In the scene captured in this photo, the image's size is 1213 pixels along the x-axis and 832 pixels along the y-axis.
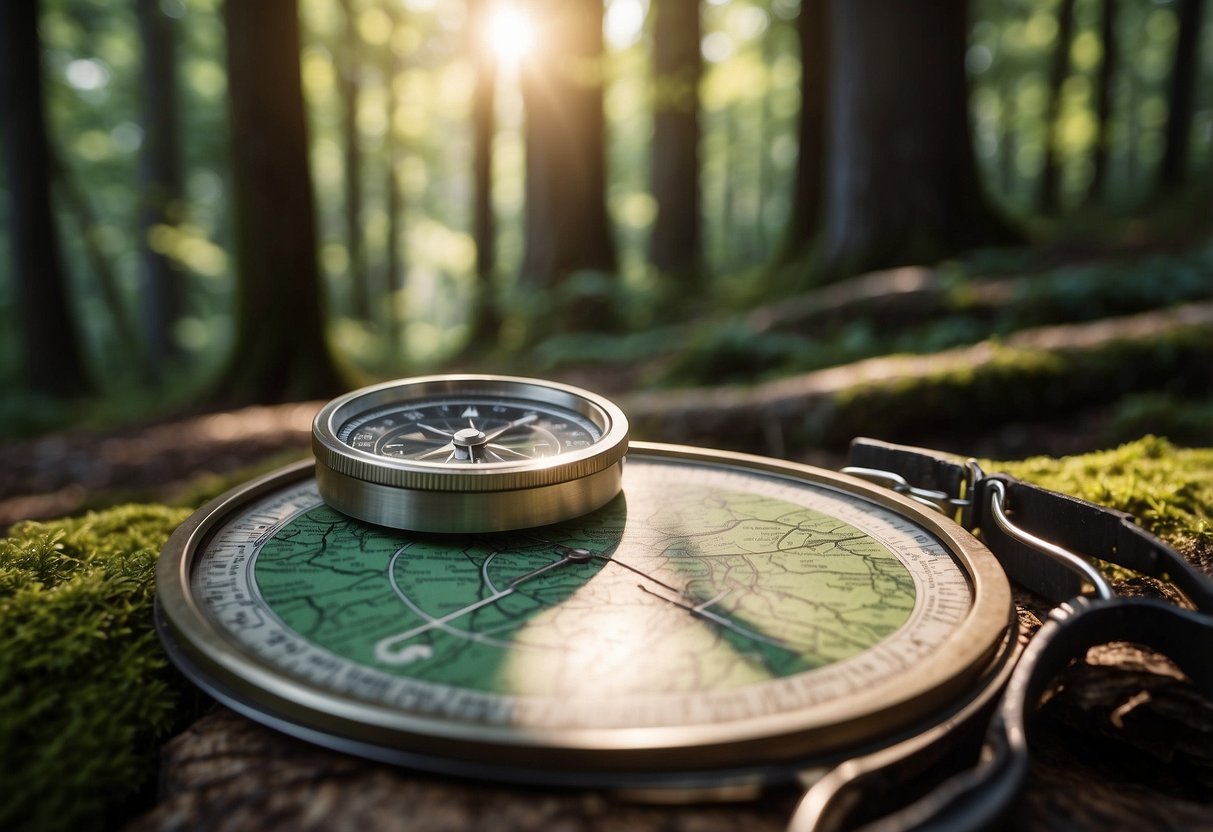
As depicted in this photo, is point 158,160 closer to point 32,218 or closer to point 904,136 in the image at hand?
point 32,218

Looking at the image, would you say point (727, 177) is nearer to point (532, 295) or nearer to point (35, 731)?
point (532, 295)

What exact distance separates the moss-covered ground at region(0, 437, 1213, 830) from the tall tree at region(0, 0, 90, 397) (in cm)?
1163

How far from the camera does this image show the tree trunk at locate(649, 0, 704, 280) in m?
16.1

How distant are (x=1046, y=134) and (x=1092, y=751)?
77.0ft

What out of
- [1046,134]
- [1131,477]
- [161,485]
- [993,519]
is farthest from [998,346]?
[1046,134]

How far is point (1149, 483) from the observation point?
132 inches

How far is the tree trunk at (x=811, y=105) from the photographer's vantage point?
12.9 m

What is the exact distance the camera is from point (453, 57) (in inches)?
802

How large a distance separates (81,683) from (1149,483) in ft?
12.0

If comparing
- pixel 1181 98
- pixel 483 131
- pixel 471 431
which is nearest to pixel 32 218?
pixel 483 131

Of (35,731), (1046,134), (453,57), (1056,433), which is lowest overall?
(1056,433)

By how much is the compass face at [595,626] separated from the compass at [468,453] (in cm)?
11

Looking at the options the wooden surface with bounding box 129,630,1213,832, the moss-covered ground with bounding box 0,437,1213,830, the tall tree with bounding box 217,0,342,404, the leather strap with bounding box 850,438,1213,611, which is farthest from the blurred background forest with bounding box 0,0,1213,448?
the moss-covered ground with bounding box 0,437,1213,830

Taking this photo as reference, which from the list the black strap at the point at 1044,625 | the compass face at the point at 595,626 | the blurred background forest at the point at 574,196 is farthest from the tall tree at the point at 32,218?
the black strap at the point at 1044,625
